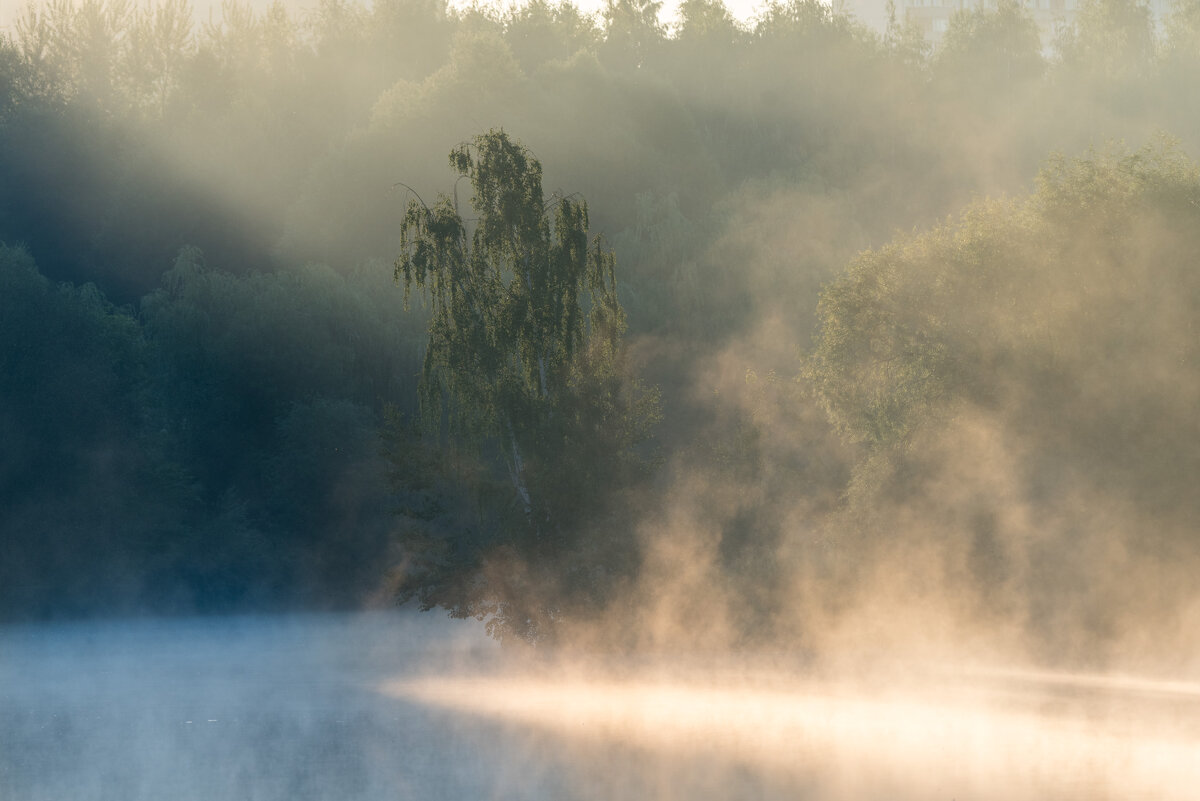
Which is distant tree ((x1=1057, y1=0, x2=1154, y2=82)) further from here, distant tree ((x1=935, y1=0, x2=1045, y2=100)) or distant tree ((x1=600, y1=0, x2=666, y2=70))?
distant tree ((x1=600, y1=0, x2=666, y2=70))

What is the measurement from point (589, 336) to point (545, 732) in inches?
449

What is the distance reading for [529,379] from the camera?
114 feet

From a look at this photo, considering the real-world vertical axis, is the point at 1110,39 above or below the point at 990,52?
above

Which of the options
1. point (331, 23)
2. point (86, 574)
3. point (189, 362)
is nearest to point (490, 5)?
point (331, 23)

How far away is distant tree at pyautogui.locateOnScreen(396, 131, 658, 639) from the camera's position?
34.4 metres

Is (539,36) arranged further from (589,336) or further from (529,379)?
(529,379)

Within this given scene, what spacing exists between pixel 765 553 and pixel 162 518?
1985 centimetres

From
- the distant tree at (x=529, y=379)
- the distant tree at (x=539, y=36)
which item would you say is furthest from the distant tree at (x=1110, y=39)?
the distant tree at (x=529, y=379)

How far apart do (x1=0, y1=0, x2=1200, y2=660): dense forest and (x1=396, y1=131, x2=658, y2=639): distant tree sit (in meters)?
0.09

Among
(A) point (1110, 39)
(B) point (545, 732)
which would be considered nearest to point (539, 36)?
(A) point (1110, 39)

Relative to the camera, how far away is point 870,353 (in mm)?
40625

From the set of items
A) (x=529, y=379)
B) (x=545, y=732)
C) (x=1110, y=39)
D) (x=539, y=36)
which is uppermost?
(x=1110, y=39)

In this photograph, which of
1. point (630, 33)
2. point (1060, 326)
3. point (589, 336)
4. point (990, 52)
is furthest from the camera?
point (990, 52)

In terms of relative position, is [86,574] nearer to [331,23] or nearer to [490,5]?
[331,23]
